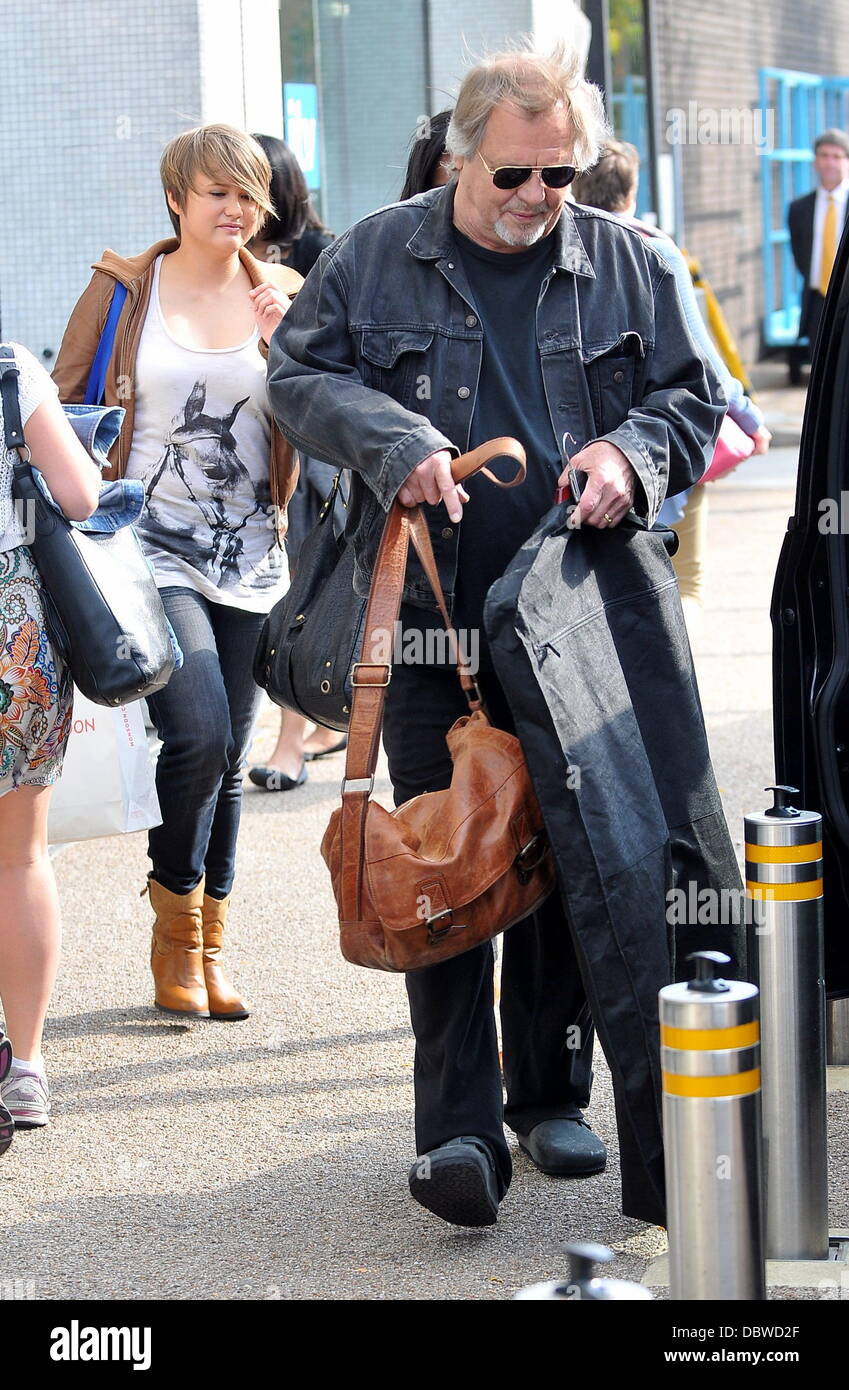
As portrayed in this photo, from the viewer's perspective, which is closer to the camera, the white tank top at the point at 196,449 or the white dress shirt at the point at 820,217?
the white tank top at the point at 196,449

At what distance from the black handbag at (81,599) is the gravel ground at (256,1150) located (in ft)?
3.37

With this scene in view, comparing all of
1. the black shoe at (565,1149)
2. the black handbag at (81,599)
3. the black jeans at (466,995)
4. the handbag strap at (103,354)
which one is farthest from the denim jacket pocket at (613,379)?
the handbag strap at (103,354)

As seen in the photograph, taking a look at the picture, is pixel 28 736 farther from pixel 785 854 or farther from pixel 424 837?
pixel 785 854

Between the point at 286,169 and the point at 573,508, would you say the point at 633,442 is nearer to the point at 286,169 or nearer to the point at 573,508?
the point at 573,508

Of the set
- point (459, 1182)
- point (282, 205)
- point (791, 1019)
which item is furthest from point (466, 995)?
point (282, 205)

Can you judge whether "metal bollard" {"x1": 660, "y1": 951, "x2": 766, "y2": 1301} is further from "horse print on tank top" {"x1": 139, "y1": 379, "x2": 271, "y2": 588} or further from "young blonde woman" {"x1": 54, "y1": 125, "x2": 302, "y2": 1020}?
"horse print on tank top" {"x1": 139, "y1": 379, "x2": 271, "y2": 588}

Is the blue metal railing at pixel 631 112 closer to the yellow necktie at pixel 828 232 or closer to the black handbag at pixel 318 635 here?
the yellow necktie at pixel 828 232

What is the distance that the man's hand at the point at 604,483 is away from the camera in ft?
10.5

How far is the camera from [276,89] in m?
7.74

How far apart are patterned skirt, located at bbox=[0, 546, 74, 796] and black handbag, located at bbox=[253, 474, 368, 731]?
44 centimetres

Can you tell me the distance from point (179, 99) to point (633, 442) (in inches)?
178

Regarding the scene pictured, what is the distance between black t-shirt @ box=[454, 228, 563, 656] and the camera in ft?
11.2

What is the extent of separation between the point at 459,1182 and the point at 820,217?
1563 centimetres

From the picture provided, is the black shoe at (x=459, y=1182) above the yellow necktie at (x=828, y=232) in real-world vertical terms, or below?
below
